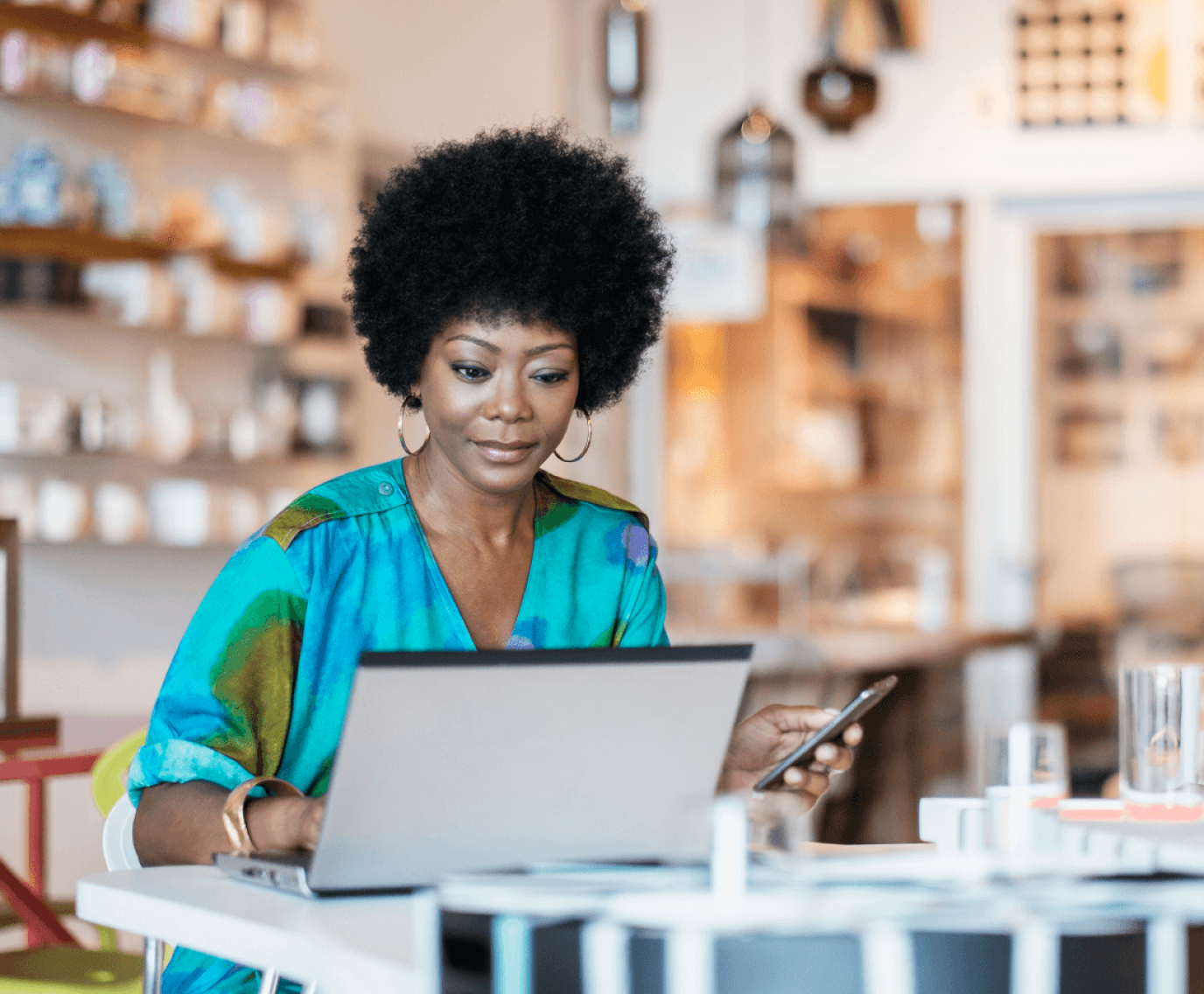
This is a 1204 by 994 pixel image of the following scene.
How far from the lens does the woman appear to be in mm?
1384

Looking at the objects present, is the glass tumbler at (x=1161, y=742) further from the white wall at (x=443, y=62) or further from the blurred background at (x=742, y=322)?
the white wall at (x=443, y=62)

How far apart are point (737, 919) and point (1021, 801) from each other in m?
0.46

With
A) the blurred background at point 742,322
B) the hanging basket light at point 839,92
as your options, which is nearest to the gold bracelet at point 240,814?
the blurred background at point 742,322

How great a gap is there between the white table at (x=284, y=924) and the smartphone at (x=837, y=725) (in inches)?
13.9

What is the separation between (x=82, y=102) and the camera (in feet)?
12.1

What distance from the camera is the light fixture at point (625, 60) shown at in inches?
155

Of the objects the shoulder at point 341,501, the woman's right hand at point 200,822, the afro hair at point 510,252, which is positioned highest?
the afro hair at point 510,252

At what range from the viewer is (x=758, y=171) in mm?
4145

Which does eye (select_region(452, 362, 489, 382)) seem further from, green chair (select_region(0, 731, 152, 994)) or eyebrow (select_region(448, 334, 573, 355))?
green chair (select_region(0, 731, 152, 994))

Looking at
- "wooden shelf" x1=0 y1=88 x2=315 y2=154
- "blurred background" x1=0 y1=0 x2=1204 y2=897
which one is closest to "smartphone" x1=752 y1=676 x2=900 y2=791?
"blurred background" x1=0 y1=0 x2=1204 y2=897

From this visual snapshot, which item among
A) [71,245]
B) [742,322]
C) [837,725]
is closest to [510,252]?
[837,725]

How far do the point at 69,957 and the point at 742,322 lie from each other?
5.00 m

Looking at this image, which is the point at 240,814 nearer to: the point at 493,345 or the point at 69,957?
the point at 493,345

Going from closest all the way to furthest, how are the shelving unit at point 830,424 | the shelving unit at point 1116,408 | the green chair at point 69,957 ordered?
the green chair at point 69,957
the shelving unit at point 830,424
the shelving unit at point 1116,408
